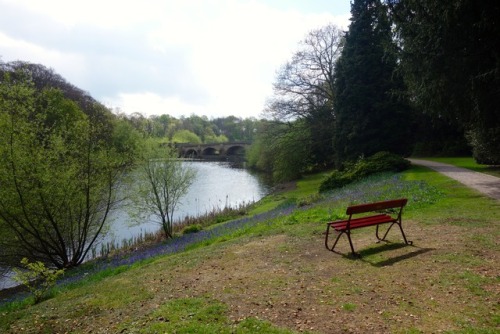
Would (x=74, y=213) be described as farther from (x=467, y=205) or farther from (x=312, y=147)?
(x=312, y=147)

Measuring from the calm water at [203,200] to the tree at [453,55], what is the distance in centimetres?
1481

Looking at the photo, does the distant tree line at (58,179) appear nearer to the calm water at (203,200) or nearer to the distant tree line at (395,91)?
the calm water at (203,200)

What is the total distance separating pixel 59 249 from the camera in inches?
624

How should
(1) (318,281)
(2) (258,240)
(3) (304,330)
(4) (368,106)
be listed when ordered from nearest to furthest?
(3) (304,330), (1) (318,281), (2) (258,240), (4) (368,106)

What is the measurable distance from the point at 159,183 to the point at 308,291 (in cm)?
1584

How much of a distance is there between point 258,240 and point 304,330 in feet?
19.0

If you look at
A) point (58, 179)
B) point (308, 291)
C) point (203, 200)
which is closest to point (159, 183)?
point (58, 179)

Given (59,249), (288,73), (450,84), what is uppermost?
(288,73)

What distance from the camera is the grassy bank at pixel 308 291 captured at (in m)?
4.98

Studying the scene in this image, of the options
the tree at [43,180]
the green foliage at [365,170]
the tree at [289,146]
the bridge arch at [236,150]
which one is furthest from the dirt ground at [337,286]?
the bridge arch at [236,150]

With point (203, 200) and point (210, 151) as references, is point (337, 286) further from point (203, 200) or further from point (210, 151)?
point (210, 151)

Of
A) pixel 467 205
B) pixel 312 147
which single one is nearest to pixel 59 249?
pixel 467 205

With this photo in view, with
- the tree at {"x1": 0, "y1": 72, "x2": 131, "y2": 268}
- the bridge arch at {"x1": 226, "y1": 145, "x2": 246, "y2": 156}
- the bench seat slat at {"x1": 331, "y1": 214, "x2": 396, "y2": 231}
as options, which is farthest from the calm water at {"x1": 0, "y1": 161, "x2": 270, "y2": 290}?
the bridge arch at {"x1": 226, "y1": 145, "x2": 246, "y2": 156}

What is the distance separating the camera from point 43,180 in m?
14.2
